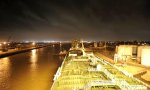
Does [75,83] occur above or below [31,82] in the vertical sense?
above

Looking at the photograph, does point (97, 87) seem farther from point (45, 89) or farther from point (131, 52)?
point (131, 52)

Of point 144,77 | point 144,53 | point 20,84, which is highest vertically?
point 144,53

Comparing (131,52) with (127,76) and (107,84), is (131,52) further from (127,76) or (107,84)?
(107,84)

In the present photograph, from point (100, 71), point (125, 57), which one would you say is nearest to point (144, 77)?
point (100, 71)

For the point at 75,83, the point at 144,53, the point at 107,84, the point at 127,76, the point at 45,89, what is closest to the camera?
the point at 107,84

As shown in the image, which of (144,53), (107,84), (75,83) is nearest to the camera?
(107,84)

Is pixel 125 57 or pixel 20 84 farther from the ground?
pixel 125 57

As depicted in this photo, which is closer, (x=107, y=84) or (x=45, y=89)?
(x=107, y=84)

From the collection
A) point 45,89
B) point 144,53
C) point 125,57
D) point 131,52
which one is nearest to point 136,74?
point 144,53

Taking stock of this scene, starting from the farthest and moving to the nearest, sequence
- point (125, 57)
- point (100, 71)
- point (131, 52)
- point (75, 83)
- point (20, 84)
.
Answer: point (131, 52) < point (125, 57) < point (20, 84) < point (100, 71) < point (75, 83)
